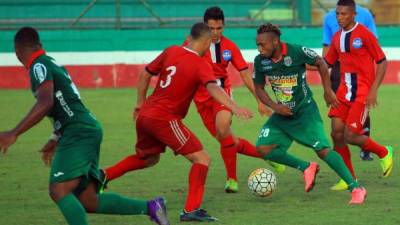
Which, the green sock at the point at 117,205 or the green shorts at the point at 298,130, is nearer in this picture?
the green sock at the point at 117,205

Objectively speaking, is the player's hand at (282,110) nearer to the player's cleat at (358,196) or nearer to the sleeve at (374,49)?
the player's cleat at (358,196)

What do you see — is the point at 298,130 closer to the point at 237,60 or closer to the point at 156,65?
the point at 237,60

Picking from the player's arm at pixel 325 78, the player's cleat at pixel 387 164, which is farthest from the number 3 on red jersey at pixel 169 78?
the player's cleat at pixel 387 164

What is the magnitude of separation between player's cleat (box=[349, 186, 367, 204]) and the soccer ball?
836 millimetres

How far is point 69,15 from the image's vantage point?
25.8 m

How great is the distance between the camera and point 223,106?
1072cm

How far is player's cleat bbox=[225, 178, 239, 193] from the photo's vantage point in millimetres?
10556

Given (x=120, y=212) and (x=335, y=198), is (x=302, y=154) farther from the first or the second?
(x=120, y=212)

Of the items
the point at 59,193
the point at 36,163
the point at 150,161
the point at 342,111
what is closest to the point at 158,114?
the point at 150,161

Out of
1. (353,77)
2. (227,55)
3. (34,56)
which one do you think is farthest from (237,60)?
(34,56)

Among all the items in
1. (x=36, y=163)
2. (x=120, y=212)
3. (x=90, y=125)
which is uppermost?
(x=90, y=125)

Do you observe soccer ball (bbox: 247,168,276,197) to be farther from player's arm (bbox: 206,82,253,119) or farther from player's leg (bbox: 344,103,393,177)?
player's arm (bbox: 206,82,253,119)

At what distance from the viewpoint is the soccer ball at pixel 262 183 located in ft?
32.4

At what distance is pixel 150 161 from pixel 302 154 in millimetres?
4467
